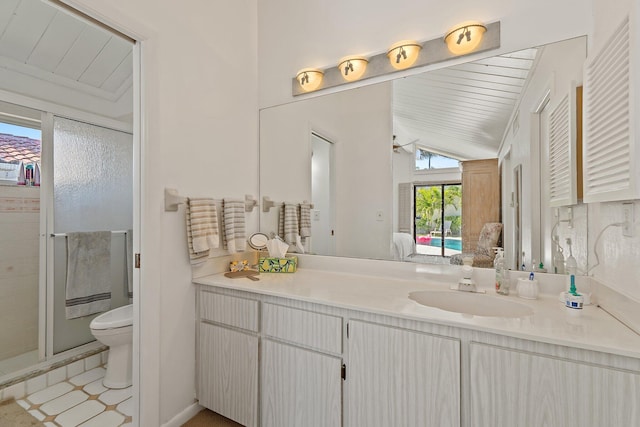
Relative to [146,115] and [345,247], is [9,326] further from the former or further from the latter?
[345,247]

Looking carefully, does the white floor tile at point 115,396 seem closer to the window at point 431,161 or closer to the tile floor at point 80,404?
the tile floor at point 80,404

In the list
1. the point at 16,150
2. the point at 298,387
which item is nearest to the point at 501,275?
the point at 298,387

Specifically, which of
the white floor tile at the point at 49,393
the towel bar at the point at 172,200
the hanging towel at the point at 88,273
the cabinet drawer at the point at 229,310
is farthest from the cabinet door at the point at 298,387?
the hanging towel at the point at 88,273

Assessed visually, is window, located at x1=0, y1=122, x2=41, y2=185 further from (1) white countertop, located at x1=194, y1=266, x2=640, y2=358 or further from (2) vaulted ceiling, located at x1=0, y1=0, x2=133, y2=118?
(1) white countertop, located at x1=194, y1=266, x2=640, y2=358

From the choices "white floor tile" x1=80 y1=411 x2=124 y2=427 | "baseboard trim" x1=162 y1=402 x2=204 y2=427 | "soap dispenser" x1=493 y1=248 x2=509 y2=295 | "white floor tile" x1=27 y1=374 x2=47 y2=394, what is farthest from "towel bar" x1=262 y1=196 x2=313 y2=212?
"white floor tile" x1=27 y1=374 x2=47 y2=394

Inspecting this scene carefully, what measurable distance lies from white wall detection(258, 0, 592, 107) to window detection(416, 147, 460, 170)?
0.50 metres

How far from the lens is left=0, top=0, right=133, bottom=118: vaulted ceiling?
74.4 inches

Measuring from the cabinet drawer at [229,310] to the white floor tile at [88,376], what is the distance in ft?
4.00

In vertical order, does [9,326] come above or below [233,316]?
below

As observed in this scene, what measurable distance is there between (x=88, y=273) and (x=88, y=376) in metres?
0.76

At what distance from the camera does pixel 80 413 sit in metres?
1.80

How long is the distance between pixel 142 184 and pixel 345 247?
48.8 inches

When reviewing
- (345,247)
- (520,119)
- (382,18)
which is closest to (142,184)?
(345,247)

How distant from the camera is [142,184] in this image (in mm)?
1513
